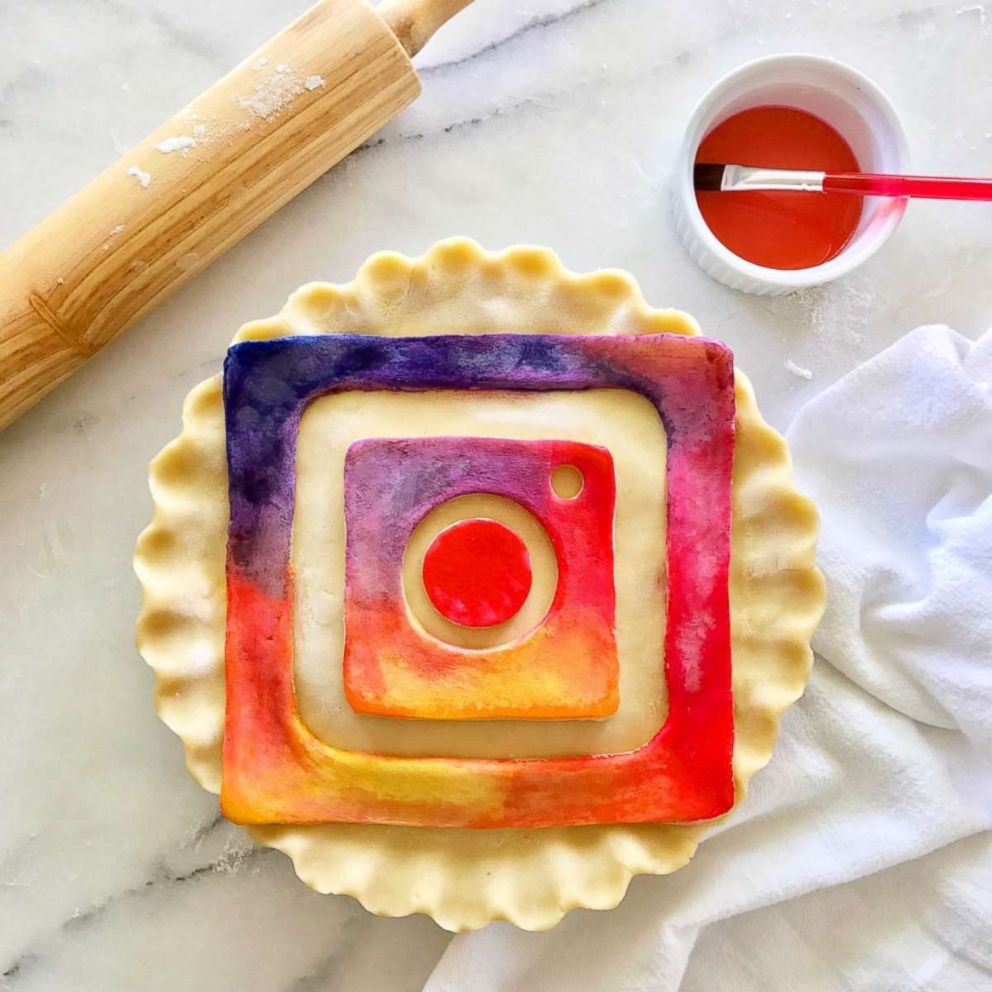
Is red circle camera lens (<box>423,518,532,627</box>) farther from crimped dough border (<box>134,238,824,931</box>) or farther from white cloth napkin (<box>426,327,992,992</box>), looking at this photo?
white cloth napkin (<box>426,327,992,992</box>)

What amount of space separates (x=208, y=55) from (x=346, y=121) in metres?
0.19

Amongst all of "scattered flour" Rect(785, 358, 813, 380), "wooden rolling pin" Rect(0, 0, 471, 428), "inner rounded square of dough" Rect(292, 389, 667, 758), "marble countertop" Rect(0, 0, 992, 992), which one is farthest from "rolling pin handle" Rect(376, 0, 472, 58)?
"scattered flour" Rect(785, 358, 813, 380)

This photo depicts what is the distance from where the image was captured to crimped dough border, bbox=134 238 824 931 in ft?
3.14

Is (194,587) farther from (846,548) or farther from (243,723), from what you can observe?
(846,548)

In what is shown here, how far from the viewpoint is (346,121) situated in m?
1.02

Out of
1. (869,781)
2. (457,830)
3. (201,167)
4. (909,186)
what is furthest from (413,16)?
(869,781)

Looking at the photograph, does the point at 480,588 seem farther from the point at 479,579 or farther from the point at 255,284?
the point at 255,284

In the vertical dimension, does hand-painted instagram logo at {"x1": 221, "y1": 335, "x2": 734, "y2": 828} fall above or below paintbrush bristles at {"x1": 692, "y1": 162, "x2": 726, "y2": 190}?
below

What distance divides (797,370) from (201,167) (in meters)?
0.58

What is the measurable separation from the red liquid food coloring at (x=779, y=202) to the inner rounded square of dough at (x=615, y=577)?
22 cm

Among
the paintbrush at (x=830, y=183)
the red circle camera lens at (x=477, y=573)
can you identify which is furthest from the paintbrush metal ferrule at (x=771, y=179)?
the red circle camera lens at (x=477, y=573)

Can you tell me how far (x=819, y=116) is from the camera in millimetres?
1060

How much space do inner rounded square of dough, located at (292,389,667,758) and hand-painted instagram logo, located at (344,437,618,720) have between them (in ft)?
0.06

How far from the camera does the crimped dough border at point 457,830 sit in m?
0.96
